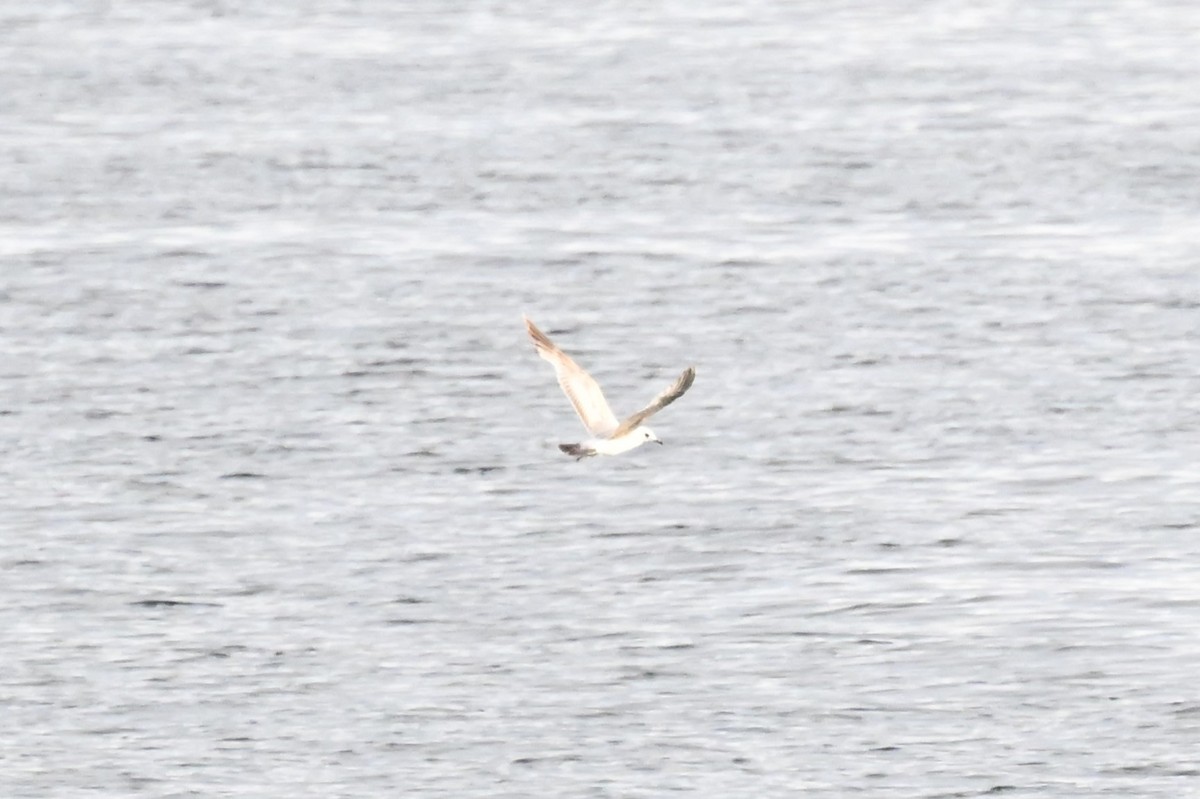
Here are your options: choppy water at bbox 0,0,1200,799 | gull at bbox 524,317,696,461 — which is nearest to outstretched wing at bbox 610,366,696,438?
gull at bbox 524,317,696,461

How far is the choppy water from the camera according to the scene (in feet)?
62.3

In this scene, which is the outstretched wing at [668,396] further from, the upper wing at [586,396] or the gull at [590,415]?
the upper wing at [586,396]

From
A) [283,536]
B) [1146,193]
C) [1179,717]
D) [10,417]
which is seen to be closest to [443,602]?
[283,536]

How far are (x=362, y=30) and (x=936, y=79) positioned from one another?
9.92 metres

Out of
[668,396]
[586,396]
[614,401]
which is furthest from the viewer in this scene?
[614,401]

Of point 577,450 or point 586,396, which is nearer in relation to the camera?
point 577,450

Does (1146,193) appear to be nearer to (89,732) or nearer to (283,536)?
(283,536)

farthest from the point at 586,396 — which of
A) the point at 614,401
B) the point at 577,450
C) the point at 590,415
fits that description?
the point at 614,401

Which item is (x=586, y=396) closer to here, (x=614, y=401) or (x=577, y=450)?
(x=577, y=450)

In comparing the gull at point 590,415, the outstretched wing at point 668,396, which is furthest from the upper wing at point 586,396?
the outstretched wing at point 668,396

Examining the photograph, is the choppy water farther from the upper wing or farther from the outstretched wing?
the outstretched wing

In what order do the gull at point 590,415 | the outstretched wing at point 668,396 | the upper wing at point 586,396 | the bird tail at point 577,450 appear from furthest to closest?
the upper wing at point 586,396 < the gull at point 590,415 < the bird tail at point 577,450 < the outstretched wing at point 668,396

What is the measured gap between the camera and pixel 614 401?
27.6 meters

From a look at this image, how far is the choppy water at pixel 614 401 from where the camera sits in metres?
19.0
